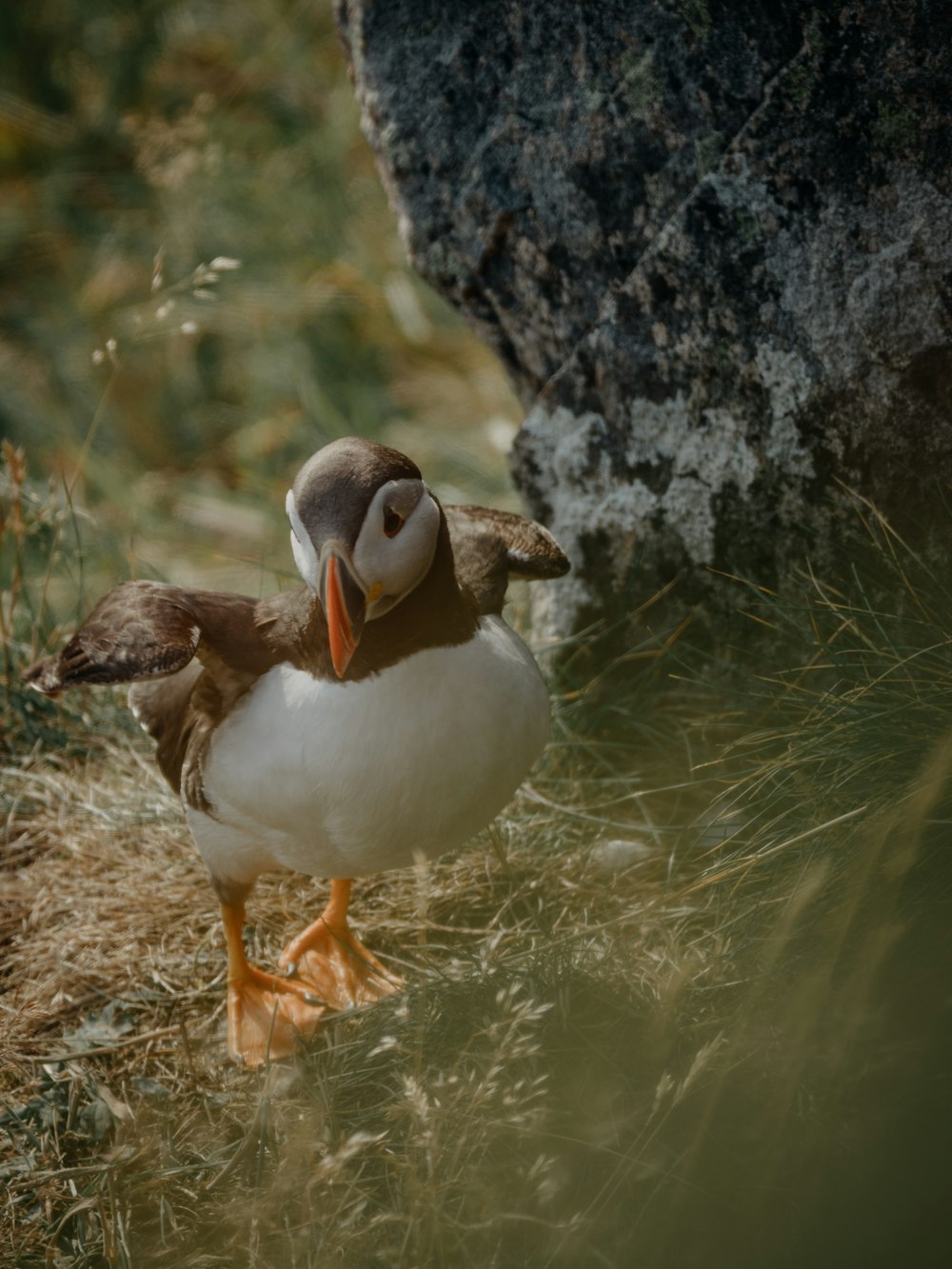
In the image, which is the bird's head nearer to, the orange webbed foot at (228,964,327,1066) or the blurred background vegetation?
the orange webbed foot at (228,964,327,1066)

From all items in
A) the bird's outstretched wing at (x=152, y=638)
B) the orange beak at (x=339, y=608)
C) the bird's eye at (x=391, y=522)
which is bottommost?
the bird's outstretched wing at (x=152, y=638)

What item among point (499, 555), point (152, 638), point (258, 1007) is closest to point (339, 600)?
point (152, 638)

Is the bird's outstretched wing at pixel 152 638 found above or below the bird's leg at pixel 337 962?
above

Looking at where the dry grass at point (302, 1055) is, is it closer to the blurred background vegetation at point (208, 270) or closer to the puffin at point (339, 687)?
the puffin at point (339, 687)

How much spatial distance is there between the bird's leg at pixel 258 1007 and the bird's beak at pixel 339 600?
871mm

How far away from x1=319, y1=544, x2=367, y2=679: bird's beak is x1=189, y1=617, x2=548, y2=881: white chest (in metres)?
0.23

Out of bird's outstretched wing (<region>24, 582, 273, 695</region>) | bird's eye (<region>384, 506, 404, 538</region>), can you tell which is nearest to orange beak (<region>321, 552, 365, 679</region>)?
bird's eye (<region>384, 506, 404, 538</region>)

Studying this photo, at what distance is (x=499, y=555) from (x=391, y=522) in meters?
0.73

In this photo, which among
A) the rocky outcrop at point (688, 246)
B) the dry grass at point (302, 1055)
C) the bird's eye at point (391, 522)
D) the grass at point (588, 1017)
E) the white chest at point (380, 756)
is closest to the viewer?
the grass at point (588, 1017)

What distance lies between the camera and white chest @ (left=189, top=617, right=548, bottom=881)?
232cm

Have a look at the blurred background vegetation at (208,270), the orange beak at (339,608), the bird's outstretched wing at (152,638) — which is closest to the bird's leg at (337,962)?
the bird's outstretched wing at (152,638)

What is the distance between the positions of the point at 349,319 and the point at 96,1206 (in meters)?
5.84

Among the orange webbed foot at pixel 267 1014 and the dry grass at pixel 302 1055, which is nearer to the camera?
the dry grass at pixel 302 1055

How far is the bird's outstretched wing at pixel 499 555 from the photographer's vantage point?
2812 mm
